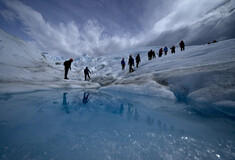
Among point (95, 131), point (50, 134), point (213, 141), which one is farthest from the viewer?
point (95, 131)

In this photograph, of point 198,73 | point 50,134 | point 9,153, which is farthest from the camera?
point 198,73

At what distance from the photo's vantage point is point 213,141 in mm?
1722

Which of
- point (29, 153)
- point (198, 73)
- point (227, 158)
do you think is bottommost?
point (227, 158)

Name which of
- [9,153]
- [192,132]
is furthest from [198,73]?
[9,153]

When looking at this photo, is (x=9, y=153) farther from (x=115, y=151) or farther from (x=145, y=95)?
(x=145, y=95)

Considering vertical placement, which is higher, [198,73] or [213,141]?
[198,73]

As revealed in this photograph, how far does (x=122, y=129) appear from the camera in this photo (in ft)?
7.02

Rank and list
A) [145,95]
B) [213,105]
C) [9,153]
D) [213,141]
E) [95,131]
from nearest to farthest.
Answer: [9,153]
[213,141]
[95,131]
[213,105]
[145,95]

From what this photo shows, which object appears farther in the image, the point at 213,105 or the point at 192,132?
the point at 213,105

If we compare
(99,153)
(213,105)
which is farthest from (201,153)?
(213,105)

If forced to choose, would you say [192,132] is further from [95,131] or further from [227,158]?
[95,131]

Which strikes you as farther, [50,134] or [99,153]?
[50,134]

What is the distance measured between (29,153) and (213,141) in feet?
9.40

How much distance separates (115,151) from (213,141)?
170 centimetres
